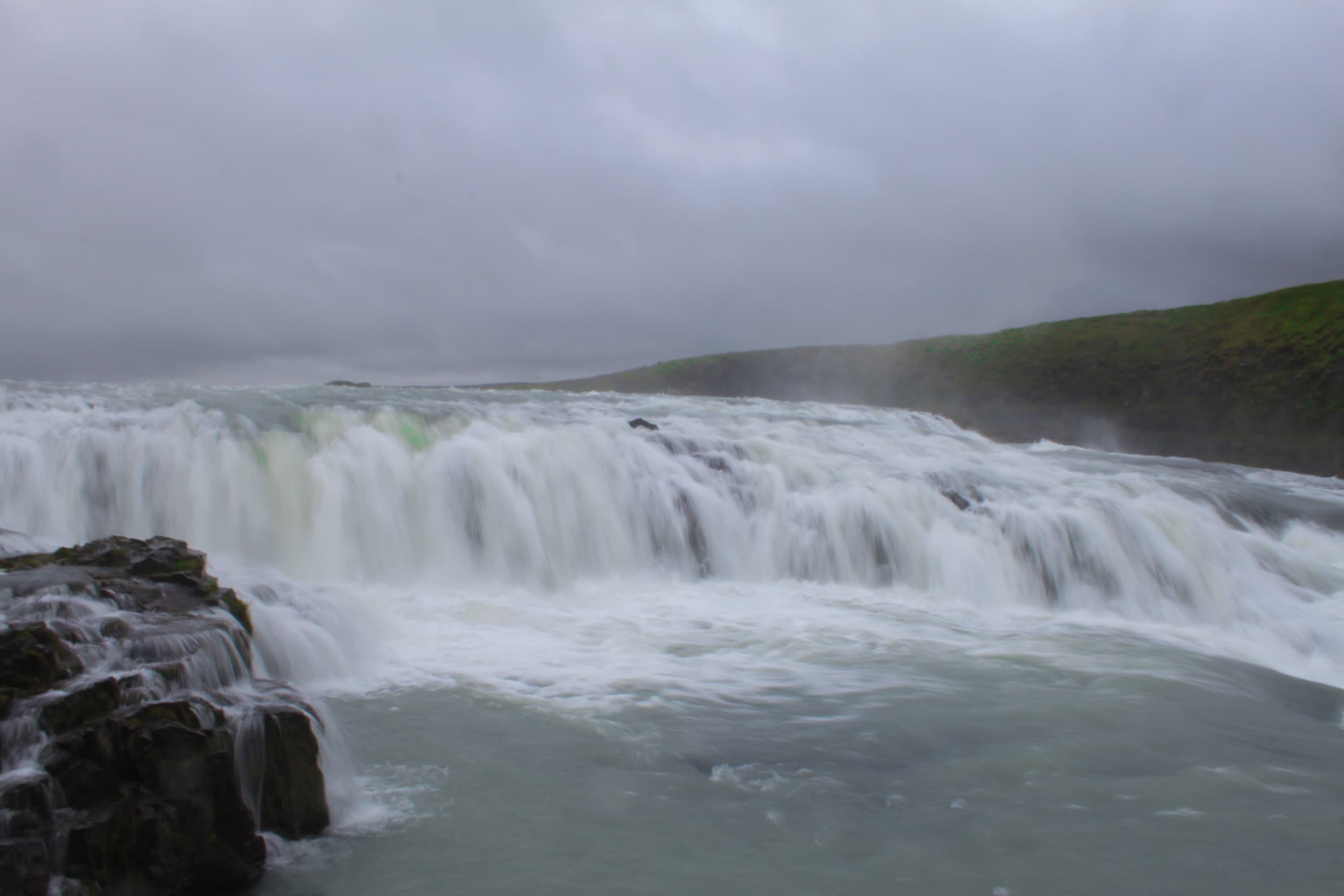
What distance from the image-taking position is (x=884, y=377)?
39125mm

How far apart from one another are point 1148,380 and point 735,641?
92.5 ft

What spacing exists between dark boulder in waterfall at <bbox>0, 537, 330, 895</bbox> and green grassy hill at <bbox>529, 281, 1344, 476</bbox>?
26.9 m

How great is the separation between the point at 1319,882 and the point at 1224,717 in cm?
242

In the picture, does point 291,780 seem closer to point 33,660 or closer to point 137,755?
point 137,755

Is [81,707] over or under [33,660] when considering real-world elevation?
under

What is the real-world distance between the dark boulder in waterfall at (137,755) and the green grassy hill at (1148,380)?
88.3 feet

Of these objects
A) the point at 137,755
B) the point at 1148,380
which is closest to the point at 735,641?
the point at 137,755

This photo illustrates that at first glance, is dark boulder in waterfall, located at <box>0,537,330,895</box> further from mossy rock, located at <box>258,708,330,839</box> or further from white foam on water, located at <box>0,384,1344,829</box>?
white foam on water, located at <box>0,384,1344,829</box>

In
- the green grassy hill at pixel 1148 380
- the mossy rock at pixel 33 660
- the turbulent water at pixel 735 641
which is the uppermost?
the green grassy hill at pixel 1148 380

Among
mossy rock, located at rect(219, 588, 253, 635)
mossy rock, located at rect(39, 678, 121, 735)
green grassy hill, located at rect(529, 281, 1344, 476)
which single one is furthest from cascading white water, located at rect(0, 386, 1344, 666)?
green grassy hill, located at rect(529, 281, 1344, 476)

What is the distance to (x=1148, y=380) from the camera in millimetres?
29109

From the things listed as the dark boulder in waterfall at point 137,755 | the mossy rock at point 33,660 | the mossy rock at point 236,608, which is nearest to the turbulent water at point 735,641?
the dark boulder in waterfall at point 137,755

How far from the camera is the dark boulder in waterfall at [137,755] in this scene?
268 cm

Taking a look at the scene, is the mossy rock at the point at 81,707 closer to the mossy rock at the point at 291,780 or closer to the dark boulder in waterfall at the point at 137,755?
the dark boulder in waterfall at the point at 137,755
